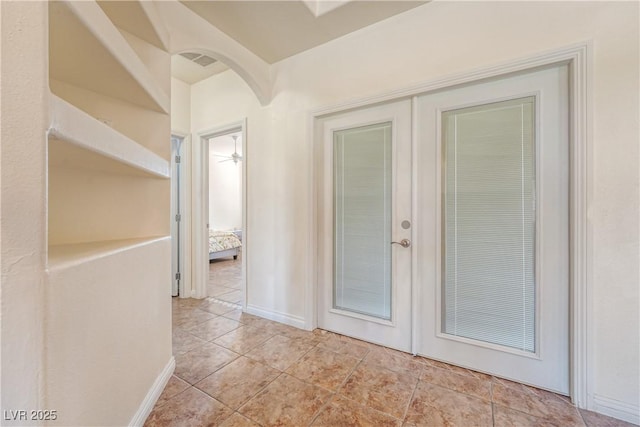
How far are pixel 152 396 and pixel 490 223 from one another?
2368 millimetres

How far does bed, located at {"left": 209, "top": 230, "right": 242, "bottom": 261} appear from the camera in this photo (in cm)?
555

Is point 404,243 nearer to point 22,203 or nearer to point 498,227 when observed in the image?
point 498,227

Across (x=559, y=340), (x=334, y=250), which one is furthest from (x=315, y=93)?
(x=559, y=340)

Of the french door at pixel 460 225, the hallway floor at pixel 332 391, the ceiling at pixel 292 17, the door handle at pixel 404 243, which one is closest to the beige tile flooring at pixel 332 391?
the hallway floor at pixel 332 391

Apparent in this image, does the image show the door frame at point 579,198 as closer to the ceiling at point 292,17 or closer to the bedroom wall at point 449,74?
the bedroom wall at point 449,74

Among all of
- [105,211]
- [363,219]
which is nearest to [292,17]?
[363,219]

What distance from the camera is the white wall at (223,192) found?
7.25 m

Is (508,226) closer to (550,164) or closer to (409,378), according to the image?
(550,164)

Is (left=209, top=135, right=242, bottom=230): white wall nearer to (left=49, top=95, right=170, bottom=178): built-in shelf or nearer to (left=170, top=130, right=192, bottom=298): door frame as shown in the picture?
(left=170, top=130, right=192, bottom=298): door frame

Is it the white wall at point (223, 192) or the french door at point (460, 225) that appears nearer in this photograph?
the french door at point (460, 225)

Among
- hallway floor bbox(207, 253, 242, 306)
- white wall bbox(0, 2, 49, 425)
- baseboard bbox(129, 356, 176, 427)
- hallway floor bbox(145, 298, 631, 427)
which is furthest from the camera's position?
hallway floor bbox(207, 253, 242, 306)

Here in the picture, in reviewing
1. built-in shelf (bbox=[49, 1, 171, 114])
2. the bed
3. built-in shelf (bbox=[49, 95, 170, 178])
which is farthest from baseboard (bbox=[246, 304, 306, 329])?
the bed

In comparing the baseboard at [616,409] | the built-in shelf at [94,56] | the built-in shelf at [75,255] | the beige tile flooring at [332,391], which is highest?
the built-in shelf at [94,56]

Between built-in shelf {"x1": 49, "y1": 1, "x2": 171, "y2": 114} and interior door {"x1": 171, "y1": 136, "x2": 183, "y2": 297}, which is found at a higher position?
built-in shelf {"x1": 49, "y1": 1, "x2": 171, "y2": 114}
